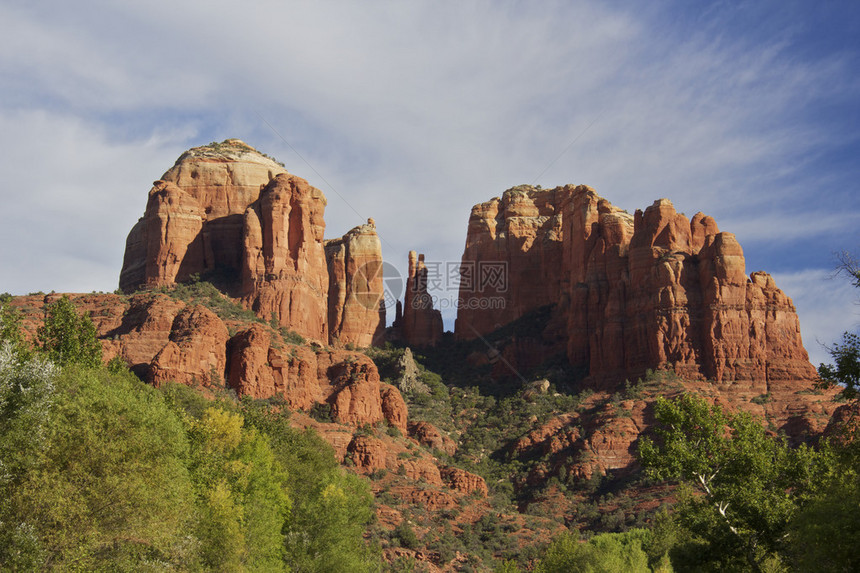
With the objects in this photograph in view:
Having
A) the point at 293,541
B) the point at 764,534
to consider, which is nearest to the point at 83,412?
the point at 293,541

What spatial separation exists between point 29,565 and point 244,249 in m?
74.1

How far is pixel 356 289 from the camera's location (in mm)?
123750

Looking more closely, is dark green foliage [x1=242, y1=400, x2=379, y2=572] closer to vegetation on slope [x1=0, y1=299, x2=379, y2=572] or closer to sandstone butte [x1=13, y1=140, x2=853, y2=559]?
vegetation on slope [x1=0, y1=299, x2=379, y2=572]

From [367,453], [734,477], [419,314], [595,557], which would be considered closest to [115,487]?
[734,477]

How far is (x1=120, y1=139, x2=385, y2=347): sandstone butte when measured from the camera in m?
98.7

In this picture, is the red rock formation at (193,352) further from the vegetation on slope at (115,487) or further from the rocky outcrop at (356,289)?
the rocky outcrop at (356,289)

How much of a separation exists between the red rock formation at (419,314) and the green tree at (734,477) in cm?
9355

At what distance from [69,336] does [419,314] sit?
243 feet

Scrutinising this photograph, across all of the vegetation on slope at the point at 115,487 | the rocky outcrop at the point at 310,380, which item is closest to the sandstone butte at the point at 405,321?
the rocky outcrop at the point at 310,380

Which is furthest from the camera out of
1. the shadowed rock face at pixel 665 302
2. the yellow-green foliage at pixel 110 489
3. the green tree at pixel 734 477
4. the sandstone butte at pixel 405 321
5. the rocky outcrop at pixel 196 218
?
the rocky outcrop at pixel 196 218

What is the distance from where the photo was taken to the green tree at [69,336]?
56.9 meters

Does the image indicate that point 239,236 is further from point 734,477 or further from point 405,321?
point 734,477

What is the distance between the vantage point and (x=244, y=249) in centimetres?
9912

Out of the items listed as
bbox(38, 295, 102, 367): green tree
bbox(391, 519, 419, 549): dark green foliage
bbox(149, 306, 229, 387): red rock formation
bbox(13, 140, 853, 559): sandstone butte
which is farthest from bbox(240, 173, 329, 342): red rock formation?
bbox(391, 519, 419, 549): dark green foliage
